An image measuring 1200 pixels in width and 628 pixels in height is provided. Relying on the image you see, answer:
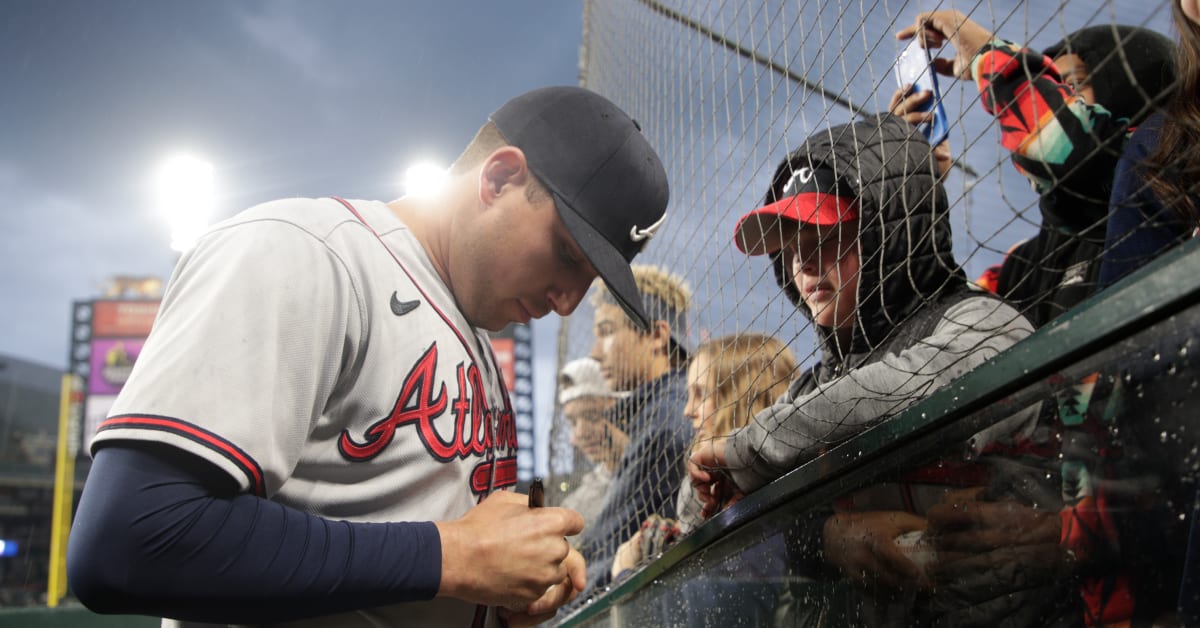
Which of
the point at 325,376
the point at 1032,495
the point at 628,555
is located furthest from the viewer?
the point at 628,555

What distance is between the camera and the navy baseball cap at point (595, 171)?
1328 millimetres

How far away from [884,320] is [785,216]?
26 cm

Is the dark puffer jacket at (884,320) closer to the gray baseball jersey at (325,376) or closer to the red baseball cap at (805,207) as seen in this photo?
the red baseball cap at (805,207)

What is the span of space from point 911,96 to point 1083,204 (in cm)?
47

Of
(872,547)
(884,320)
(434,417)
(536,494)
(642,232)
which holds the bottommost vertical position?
(872,547)

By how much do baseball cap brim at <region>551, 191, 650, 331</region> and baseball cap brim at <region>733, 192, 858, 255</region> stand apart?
1.04 feet

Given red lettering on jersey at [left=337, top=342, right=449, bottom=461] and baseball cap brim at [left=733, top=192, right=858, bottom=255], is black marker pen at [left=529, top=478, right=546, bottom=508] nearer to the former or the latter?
red lettering on jersey at [left=337, top=342, right=449, bottom=461]

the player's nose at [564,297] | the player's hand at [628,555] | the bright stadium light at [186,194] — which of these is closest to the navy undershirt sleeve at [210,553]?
the player's nose at [564,297]

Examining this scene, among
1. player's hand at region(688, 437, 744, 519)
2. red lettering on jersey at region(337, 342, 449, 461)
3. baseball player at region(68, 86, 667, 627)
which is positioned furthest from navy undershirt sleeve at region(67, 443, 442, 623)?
player's hand at region(688, 437, 744, 519)

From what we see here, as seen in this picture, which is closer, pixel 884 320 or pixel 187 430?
pixel 187 430

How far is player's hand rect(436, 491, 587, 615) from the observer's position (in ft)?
3.34

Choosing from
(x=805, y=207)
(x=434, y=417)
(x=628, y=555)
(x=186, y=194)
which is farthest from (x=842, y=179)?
(x=186, y=194)

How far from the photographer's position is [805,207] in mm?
1510

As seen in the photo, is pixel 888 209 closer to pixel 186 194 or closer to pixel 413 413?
pixel 413 413
